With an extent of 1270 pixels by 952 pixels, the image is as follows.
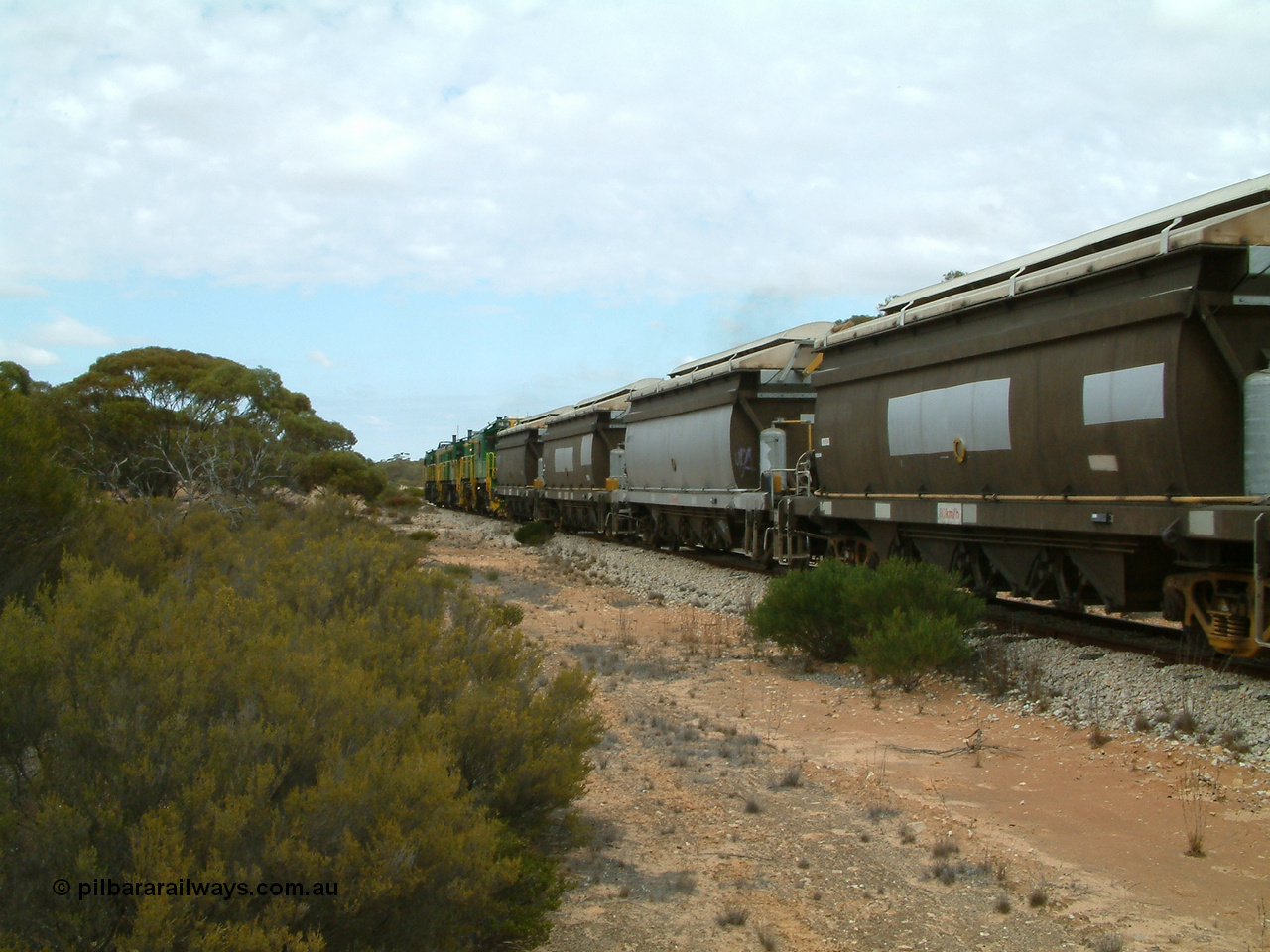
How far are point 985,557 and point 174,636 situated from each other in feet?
32.8

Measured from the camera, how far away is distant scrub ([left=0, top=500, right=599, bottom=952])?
2.97 meters

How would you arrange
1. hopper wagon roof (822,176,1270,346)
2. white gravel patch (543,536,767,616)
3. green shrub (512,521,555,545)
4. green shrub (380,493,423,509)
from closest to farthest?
hopper wagon roof (822,176,1270,346), white gravel patch (543,536,767,616), green shrub (512,521,555,545), green shrub (380,493,423,509)

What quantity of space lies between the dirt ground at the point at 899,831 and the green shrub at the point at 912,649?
200mm

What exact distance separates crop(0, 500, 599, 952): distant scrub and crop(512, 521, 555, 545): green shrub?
2416 cm

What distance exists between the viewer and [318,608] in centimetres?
662

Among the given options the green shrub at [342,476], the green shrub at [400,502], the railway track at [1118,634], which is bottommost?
the railway track at [1118,634]

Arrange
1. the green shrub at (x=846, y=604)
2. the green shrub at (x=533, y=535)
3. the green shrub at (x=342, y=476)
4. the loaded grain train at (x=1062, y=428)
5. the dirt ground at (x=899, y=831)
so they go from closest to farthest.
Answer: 1. the dirt ground at (x=899, y=831)
2. the loaded grain train at (x=1062, y=428)
3. the green shrub at (x=846, y=604)
4. the green shrub at (x=533, y=535)
5. the green shrub at (x=342, y=476)

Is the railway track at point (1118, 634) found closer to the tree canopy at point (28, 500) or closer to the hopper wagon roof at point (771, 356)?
the hopper wagon roof at point (771, 356)

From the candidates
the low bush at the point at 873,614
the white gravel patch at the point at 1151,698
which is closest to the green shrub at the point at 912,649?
the low bush at the point at 873,614

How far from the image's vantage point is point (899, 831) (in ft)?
18.6

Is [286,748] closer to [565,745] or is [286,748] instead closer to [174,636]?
[174,636]

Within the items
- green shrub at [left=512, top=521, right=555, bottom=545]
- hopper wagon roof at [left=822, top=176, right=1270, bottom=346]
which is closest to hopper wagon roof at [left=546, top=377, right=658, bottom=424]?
green shrub at [left=512, top=521, right=555, bottom=545]

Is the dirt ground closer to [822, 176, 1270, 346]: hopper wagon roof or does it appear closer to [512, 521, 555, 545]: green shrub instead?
[822, 176, 1270, 346]: hopper wagon roof

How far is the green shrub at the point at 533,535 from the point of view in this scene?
2926 centimetres
